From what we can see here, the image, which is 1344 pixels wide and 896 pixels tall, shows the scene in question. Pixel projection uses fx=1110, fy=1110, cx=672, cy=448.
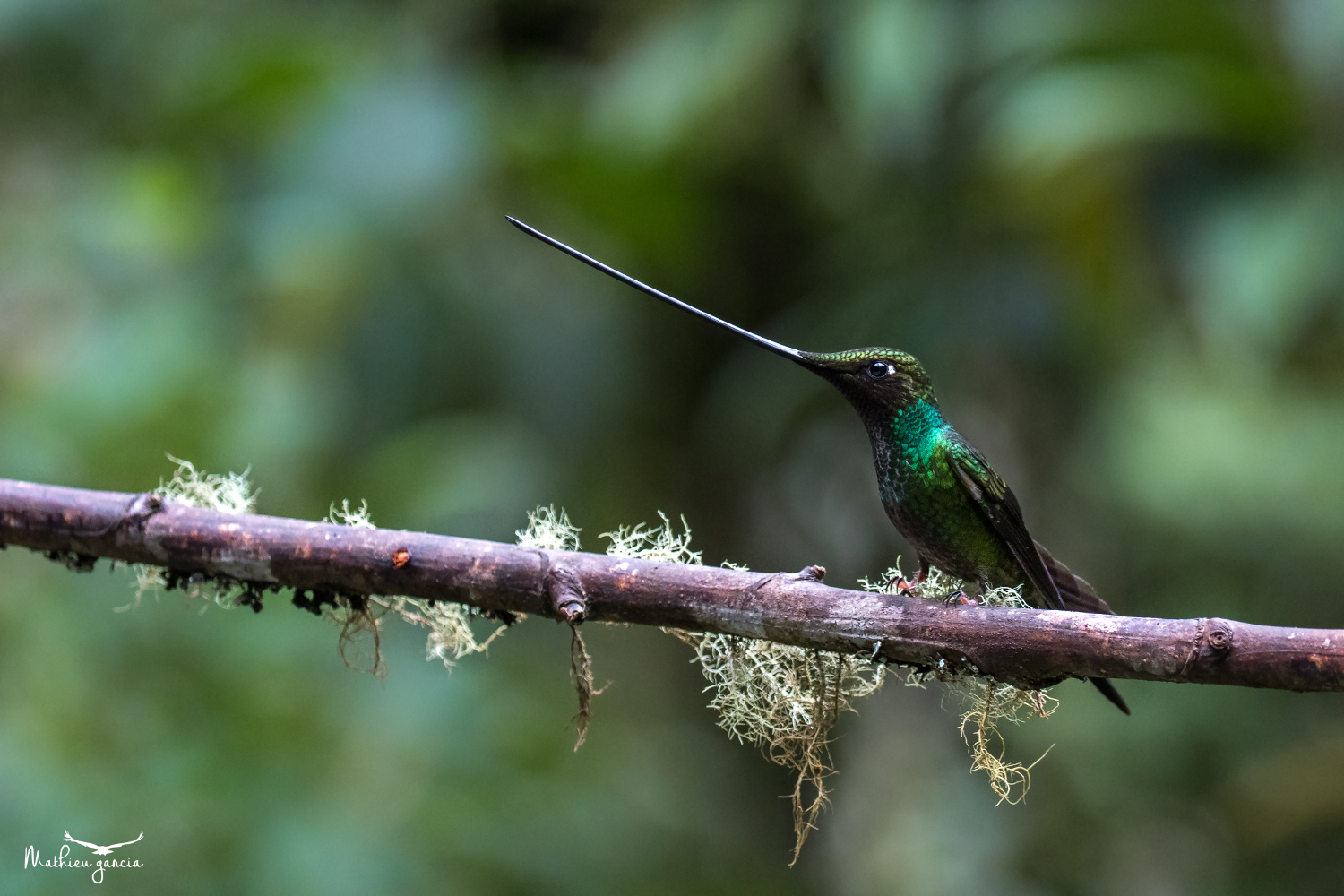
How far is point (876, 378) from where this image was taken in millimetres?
1951

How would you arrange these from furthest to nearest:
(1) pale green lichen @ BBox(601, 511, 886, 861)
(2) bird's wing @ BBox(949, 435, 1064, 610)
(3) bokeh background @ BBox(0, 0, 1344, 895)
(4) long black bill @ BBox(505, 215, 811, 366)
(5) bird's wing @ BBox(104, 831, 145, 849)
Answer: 1. (3) bokeh background @ BBox(0, 0, 1344, 895)
2. (5) bird's wing @ BBox(104, 831, 145, 849)
3. (1) pale green lichen @ BBox(601, 511, 886, 861)
4. (2) bird's wing @ BBox(949, 435, 1064, 610)
5. (4) long black bill @ BBox(505, 215, 811, 366)

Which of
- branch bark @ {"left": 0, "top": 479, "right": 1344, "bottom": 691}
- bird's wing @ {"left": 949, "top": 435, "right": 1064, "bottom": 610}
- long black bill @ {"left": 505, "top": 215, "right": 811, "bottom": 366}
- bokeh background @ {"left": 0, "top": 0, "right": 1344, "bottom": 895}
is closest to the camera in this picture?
branch bark @ {"left": 0, "top": 479, "right": 1344, "bottom": 691}

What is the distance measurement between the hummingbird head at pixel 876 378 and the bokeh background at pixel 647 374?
185cm

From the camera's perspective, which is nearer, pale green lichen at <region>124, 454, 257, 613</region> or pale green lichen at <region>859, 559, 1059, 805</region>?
pale green lichen at <region>859, 559, 1059, 805</region>

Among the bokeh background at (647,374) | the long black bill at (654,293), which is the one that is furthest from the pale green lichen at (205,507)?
the bokeh background at (647,374)

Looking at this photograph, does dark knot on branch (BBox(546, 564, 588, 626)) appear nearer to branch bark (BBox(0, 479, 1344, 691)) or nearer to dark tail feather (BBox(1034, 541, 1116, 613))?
branch bark (BBox(0, 479, 1344, 691))

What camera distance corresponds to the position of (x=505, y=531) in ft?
13.5

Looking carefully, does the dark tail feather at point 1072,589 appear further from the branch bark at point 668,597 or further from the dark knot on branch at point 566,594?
the dark knot on branch at point 566,594

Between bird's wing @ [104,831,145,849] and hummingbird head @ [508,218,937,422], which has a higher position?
hummingbird head @ [508,218,937,422]

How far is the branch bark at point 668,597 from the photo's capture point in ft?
4.50

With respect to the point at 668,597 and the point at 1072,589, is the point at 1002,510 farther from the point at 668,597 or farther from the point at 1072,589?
the point at 668,597

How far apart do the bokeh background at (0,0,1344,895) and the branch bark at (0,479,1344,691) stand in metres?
1.59

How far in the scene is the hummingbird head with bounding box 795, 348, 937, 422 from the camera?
1.94 meters

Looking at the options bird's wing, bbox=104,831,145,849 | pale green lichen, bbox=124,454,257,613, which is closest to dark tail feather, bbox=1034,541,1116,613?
pale green lichen, bbox=124,454,257,613
